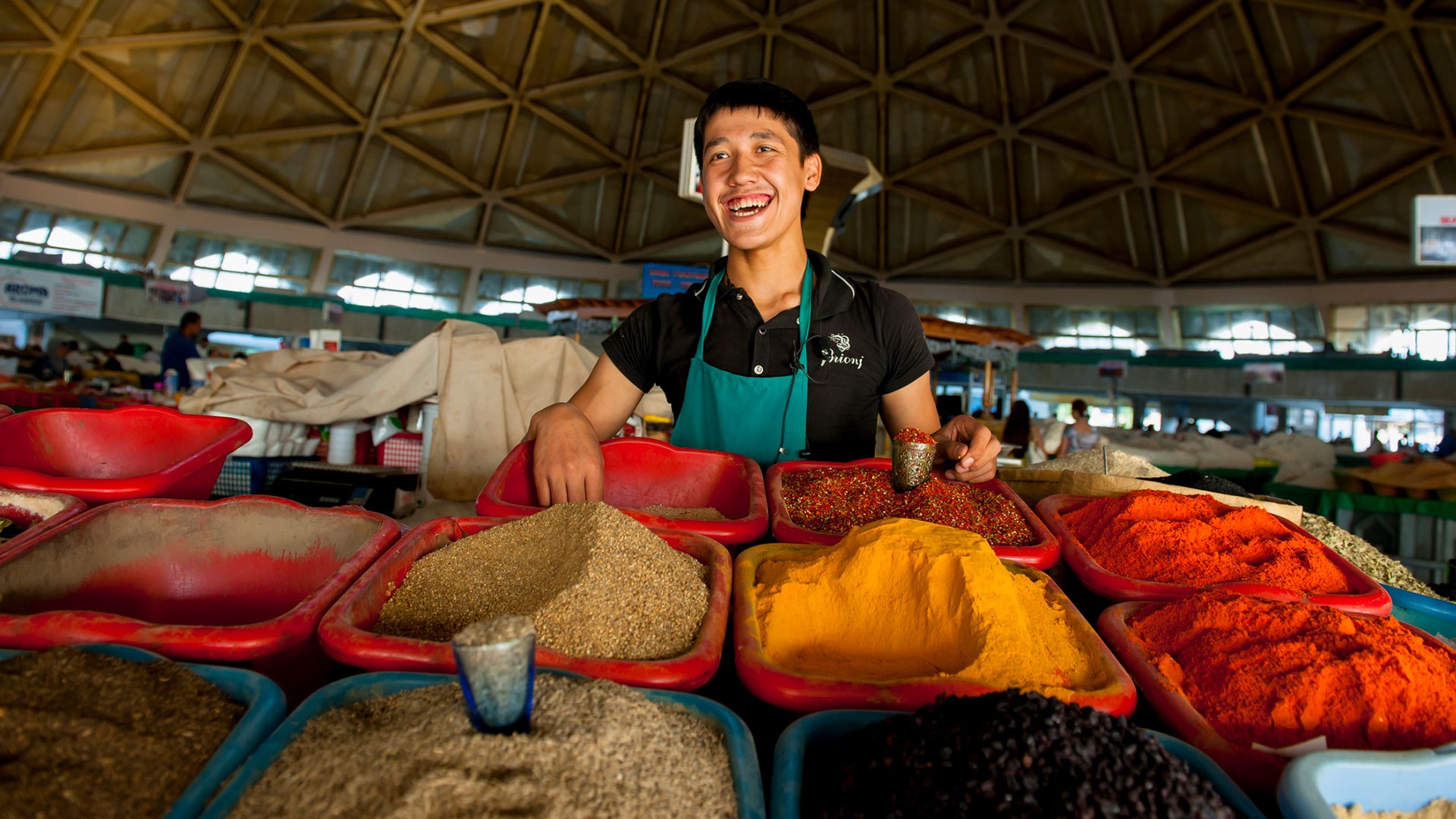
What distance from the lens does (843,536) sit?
1174 millimetres

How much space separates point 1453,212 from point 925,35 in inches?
490

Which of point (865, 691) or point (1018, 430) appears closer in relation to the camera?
point (865, 691)

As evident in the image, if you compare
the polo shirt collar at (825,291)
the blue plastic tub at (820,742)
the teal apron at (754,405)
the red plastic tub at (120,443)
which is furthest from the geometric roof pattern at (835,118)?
the blue plastic tub at (820,742)

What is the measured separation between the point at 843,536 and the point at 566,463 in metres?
0.53

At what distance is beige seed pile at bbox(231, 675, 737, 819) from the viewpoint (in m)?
0.55

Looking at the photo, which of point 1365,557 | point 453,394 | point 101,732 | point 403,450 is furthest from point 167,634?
point 403,450

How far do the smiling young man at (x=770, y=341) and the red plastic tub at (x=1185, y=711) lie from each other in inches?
20.7

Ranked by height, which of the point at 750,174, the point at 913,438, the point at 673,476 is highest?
the point at 750,174

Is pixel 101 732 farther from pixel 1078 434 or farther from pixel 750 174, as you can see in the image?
pixel 1078 434

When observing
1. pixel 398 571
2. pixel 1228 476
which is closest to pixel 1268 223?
pixel 1228 476

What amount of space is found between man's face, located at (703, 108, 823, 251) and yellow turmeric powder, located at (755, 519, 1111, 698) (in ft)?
2.61

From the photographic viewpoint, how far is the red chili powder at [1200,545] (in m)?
1.11

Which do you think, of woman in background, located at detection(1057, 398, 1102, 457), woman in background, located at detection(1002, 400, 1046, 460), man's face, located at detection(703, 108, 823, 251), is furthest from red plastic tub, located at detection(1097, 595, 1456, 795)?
woman in background, located at detection(1057, 398, 1102, 457)

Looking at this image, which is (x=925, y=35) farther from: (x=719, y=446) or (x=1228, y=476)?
(x=719, y=446)
